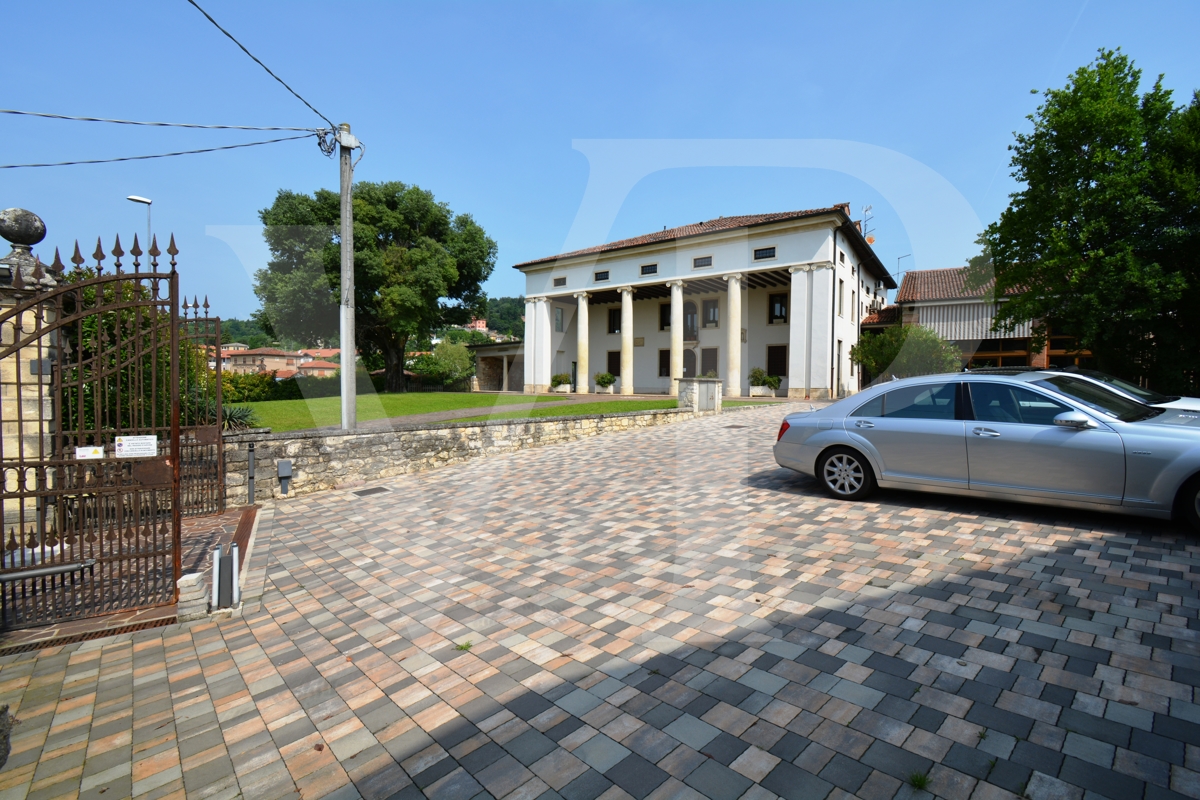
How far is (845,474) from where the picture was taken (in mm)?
5996

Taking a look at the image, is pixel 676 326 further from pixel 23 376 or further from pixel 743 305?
pixel 23 376

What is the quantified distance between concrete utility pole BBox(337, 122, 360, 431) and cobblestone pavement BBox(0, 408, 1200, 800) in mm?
4439

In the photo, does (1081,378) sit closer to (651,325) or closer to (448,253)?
(651,325)

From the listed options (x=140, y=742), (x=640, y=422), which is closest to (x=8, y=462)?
(x=140, y=742)

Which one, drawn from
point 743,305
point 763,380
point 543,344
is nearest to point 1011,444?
point 763,380

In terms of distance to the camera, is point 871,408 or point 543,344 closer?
point 871,408

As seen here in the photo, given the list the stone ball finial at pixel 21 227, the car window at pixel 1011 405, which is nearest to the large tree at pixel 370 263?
the stone ball finial at pixel 21 227

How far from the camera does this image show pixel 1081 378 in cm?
552

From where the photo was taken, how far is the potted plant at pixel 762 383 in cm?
2783

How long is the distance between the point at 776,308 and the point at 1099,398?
2607cm

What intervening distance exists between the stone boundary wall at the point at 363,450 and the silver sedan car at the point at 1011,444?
6.08 m

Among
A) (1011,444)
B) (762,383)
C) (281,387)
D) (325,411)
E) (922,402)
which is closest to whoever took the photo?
(1011,444)

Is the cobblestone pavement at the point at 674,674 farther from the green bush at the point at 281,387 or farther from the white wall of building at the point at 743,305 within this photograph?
the green bush at the point at 281,387

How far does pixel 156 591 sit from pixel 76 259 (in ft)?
8.20
